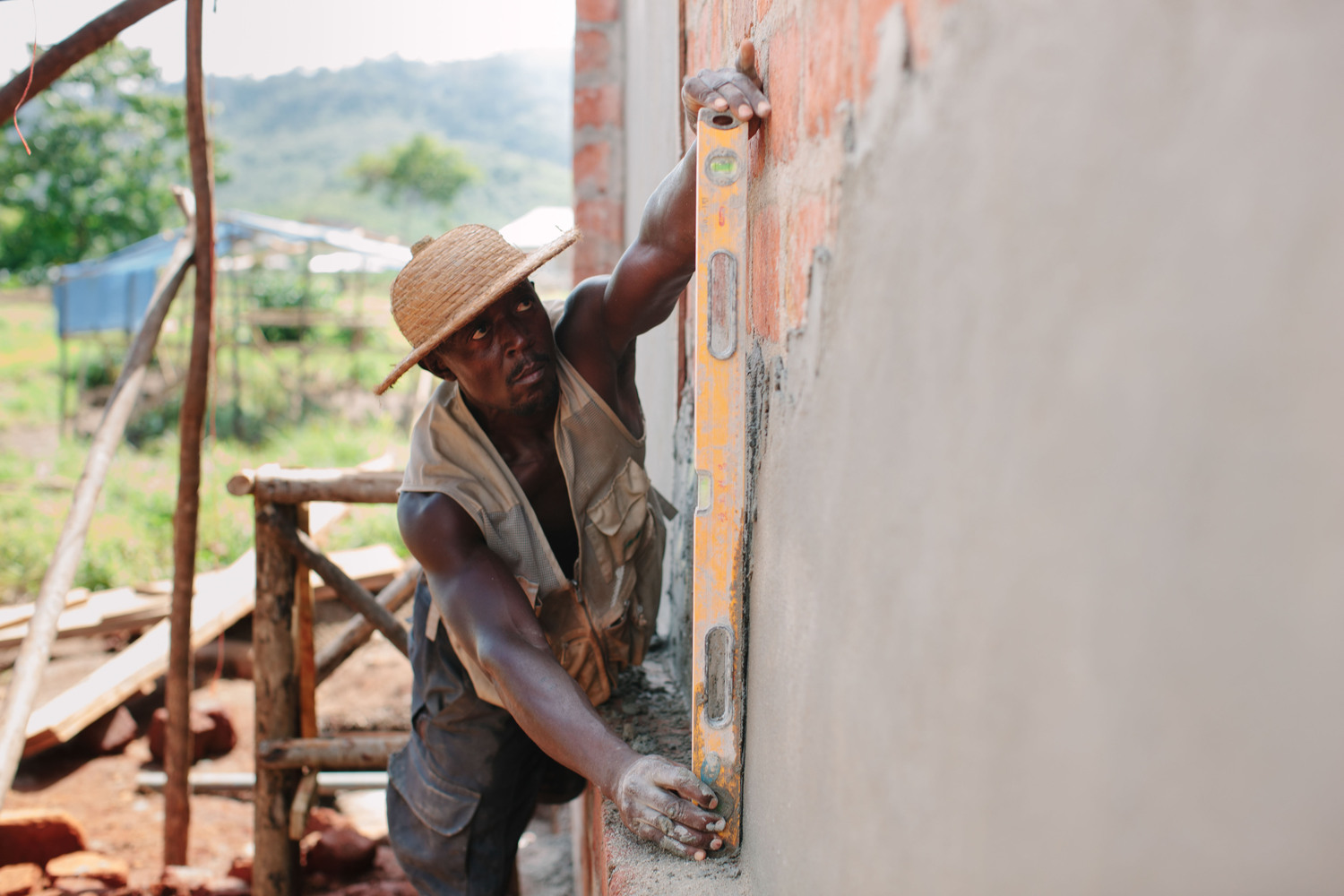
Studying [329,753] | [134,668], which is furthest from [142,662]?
[329,753]

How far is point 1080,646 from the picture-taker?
50 centimetres

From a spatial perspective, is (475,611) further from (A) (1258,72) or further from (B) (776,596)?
(A) (1258,72)

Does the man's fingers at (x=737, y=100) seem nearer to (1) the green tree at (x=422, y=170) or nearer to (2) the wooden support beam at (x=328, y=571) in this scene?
(2) the wooden support beam at (x=328, y=571)

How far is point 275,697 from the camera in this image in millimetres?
3432

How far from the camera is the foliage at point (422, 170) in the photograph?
51.2 meters

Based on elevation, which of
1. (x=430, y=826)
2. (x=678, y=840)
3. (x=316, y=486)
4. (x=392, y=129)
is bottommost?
(x=430, y=826)

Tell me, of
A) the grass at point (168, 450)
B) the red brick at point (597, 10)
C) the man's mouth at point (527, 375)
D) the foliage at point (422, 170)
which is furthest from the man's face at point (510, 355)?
the foliage at point (422, 170)

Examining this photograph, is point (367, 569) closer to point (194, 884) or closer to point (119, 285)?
point (194, 884)

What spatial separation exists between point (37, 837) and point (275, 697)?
1556 mm

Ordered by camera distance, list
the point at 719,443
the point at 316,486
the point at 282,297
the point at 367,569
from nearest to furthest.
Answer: the point at 719,443, the point at 316,486, the point at 367,569, the point at 282,297

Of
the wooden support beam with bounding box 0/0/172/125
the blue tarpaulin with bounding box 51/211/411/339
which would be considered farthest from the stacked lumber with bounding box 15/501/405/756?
the blue tarpaulin with bounding box 51/211/411/339

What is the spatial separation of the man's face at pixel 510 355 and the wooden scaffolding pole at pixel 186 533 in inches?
86.7

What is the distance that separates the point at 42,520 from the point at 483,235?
8.63 meters

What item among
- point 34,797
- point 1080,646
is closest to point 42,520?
point 34,797
